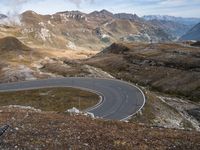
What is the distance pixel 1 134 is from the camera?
2273 centimetres

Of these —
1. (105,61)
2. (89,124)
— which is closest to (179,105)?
(89,124)

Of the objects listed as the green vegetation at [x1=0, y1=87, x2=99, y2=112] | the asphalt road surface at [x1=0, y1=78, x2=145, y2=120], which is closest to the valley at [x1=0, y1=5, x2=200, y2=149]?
the green vegetation at [x1=0, y1=87, x2=99, y2=112]

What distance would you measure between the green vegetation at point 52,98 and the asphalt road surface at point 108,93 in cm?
342

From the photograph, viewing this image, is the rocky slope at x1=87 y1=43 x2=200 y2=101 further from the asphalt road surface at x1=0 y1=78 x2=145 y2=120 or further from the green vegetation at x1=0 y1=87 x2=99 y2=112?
the green vegetation at x1=0 y1=87 x2=99 y2=112

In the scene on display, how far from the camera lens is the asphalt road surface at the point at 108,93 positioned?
73156mm

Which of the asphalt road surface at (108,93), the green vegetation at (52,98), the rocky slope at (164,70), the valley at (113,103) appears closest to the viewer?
the valley at (113,103)

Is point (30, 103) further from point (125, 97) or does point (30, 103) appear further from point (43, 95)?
point (125, 97)

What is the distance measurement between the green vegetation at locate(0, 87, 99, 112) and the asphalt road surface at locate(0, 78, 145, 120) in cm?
342

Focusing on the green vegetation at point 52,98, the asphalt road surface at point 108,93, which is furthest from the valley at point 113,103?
the asphalt road surface at point 108,93

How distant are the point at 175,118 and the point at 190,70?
54.6 m

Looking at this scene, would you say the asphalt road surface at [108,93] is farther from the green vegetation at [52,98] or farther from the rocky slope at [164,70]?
the rocky slope at [164,70]

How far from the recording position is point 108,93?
93.1 metres

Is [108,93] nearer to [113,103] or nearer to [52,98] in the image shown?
[113,103]

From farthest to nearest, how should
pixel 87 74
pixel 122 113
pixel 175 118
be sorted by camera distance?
pixel 87 74, pixel 175 118, pixel 122 113
